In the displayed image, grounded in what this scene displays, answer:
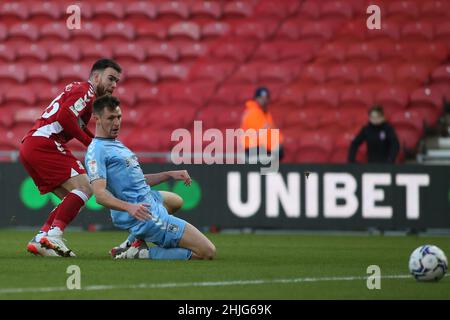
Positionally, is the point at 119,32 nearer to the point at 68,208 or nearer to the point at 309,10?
the point at 309,10

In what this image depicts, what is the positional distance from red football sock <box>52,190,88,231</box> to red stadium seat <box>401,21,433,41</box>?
11375mm

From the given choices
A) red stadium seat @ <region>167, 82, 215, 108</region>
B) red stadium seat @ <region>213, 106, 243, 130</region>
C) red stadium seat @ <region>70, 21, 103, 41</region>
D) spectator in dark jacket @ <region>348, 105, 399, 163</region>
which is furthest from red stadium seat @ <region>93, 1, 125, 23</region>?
spectator in dark jacket @ <region>348, 105, 399, 163</region>

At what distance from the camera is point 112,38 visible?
75.8 feet

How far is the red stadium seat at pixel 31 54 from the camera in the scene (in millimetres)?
22922

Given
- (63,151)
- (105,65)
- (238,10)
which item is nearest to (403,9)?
(238,10)

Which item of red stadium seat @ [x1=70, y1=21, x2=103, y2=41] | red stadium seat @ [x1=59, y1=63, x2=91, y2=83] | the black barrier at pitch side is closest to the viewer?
the black barrier at pitch side

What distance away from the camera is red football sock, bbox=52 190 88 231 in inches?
433

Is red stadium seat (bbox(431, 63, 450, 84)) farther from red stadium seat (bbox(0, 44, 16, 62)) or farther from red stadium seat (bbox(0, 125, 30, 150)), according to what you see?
red stadium seat (bbox(0, 44, 16, 62))

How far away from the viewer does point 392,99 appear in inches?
782

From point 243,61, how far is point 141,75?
201 centimetres

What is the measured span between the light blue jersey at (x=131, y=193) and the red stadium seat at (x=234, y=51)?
38.1 ft

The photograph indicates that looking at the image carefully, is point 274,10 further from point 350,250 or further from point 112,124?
point 112,124

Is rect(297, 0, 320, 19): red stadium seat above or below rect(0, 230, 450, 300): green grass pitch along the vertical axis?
above
